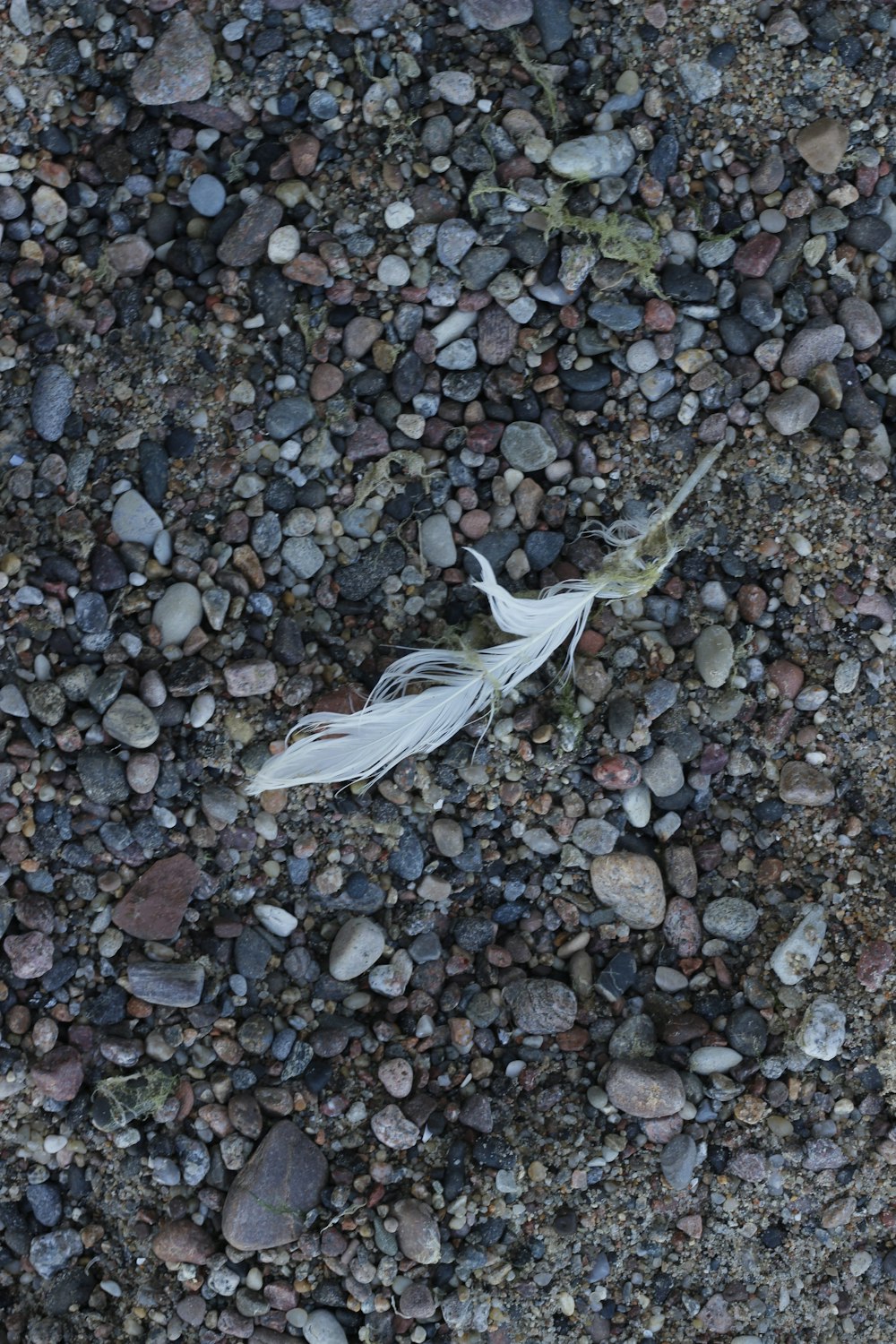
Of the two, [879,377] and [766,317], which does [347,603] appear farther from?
[879,377]

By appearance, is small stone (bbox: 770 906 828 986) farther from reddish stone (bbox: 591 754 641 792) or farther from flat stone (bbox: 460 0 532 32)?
flat stone (bbox: 460 0 532 32)

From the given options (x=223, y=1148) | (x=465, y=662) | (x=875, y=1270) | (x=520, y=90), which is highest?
(x=520, y=90)

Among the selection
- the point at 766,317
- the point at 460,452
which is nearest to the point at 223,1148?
the point at 460,452

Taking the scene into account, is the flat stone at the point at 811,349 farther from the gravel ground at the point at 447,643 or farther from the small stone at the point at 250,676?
the small stone at the point at 250,676

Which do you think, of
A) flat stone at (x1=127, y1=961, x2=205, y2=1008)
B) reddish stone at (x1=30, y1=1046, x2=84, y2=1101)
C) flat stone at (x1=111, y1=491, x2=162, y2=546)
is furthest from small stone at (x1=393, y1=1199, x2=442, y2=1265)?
flat stone at (x1=111, y1=491, x2=162, y2=546)

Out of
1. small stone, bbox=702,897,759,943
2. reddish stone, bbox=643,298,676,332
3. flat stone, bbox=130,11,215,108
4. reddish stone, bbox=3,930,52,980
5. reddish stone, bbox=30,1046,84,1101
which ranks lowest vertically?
small stone, bbox=702,897,759,943

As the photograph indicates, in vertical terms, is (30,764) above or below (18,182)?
below

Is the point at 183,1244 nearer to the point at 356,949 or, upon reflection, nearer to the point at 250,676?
the point at 356,949
